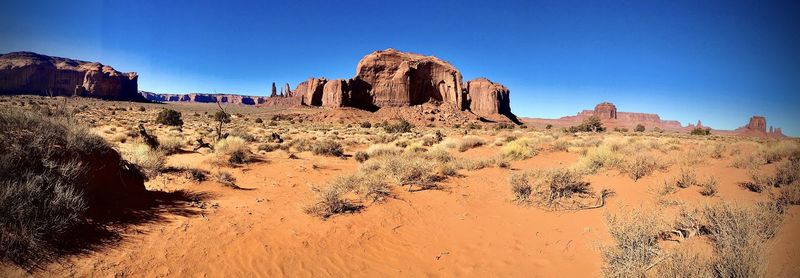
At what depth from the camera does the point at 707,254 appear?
3.84m

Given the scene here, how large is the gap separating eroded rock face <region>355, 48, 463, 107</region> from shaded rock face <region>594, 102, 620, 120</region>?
2971 inches

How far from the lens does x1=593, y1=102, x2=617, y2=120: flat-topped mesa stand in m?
124

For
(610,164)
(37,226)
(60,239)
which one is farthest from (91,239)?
(610,164)

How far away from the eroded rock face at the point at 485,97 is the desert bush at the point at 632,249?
9121 centimetres

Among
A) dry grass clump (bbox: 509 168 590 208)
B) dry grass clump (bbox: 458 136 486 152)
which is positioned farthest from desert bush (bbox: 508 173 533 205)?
dry grass clump (bbox: 458 136 486 152)

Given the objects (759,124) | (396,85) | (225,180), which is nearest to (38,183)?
(225,180)

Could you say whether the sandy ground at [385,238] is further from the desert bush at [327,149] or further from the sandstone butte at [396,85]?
the sandstone butte at [396,85]

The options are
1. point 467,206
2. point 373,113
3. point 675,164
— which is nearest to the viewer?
point 467,206

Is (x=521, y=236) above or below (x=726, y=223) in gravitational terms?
below

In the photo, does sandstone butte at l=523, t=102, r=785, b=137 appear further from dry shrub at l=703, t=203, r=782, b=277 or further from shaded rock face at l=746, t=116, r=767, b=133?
dry shrub at l=703, t=203, r=782, b=277

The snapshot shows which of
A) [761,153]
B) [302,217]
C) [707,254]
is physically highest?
[761,153]

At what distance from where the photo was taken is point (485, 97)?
9819cm

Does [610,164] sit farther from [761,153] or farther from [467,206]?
[467,206]

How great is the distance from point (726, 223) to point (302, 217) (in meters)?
6.43
